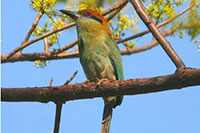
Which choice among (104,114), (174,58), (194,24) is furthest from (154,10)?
(174,58)

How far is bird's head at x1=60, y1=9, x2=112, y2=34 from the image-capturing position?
4.58 meters

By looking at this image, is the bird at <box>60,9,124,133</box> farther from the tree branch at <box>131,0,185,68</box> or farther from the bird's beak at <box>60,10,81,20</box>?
the tree branch at <box>131,0,185,68</box>

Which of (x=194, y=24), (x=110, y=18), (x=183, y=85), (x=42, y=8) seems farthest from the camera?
(x=194, y=24)

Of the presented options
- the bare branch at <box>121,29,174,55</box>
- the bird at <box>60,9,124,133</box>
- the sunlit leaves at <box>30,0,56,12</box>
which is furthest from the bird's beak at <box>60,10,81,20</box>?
the bare branch at <box>121,29,174,55</box>

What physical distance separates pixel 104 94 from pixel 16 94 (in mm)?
596

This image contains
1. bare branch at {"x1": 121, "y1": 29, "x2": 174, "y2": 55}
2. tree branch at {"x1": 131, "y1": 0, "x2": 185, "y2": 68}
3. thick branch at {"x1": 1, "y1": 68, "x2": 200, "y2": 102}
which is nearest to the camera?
thick branch at {"x1": 1, "y1": 68, "x2": 200, "y2": 102}

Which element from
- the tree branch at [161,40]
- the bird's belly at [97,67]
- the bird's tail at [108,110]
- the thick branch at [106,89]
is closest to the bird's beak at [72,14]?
the bird's belly at [97,67]

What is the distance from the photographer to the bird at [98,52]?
4.19 meters

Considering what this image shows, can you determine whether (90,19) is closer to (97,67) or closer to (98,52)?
(98,52)

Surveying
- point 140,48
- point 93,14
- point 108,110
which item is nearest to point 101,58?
point 108,110

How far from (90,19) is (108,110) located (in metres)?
1.06

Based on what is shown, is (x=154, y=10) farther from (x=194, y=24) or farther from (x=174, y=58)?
(x=174, y=58)

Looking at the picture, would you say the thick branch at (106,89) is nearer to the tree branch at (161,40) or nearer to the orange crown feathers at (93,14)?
the tree branch at (161,40)

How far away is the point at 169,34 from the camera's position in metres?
5.32
